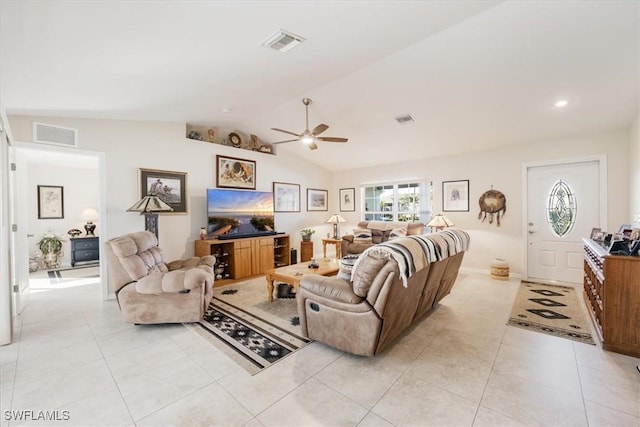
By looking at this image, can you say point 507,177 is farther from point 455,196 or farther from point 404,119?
point 404,119

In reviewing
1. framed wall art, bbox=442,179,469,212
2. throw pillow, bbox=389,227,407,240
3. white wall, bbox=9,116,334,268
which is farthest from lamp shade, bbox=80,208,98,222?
framed wall art, bbox=442,179,469,212

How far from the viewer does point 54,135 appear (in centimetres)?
352

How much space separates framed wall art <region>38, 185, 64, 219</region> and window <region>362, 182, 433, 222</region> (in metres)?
7.27

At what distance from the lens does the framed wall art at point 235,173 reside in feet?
17.1

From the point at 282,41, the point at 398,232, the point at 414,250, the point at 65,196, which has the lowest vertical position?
the point at 398,232

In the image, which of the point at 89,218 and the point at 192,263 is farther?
the point at 89,218

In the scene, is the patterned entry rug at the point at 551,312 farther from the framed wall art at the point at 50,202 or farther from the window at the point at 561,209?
the framed wall art at the point at 50,202

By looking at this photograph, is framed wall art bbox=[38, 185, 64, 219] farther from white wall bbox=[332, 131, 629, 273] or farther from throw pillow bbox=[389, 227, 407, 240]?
white wall bbox=[332, 131, 629, 273]

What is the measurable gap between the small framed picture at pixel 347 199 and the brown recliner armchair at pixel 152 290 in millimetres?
4894

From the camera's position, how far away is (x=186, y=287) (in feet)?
9.27

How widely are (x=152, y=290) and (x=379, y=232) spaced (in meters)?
4.62

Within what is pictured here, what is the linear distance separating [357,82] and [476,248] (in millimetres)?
4010

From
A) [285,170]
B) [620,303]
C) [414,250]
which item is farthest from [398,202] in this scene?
[414,250]

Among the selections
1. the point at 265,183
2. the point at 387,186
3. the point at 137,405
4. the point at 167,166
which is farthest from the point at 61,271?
the point at 387,186
